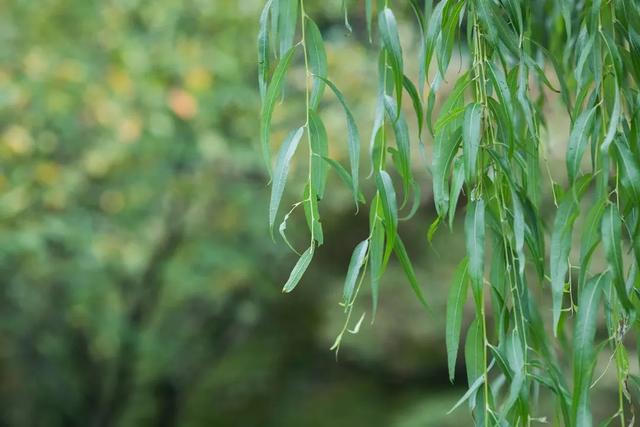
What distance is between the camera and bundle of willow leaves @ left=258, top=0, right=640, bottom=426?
1.13 meters

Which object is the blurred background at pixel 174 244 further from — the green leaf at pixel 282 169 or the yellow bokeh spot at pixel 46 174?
the green leaf at pixel 282 169

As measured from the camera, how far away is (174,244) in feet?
16.6

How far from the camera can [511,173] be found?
1.18 metres

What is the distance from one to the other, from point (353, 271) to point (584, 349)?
30 cm

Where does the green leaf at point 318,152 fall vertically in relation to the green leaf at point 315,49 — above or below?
below

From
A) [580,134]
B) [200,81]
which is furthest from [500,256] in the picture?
[200,81]

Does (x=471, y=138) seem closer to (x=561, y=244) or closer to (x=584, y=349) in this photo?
(x=561, y=244)

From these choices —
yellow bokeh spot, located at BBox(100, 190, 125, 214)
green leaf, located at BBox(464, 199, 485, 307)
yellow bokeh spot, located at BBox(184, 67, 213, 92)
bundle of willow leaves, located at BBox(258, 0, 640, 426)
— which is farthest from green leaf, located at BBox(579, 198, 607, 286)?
yellow bokeh spot, located at BBox(100, 190, 125, 214)

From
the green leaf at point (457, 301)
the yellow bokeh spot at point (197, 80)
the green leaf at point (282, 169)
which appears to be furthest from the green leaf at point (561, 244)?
the yellow bokeh spot at point (197, 80)

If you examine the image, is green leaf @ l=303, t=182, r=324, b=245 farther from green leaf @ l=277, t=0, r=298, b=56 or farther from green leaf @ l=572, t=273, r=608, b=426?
green leaf @ l=572, t=273, r=608, b=426

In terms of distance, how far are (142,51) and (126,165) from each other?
63 centimetres

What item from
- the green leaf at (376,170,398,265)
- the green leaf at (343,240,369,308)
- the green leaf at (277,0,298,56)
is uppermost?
the green leaf at (277,0,298,56)

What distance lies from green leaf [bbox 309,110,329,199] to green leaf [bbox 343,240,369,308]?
9cm

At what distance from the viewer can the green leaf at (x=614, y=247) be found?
1.08m
